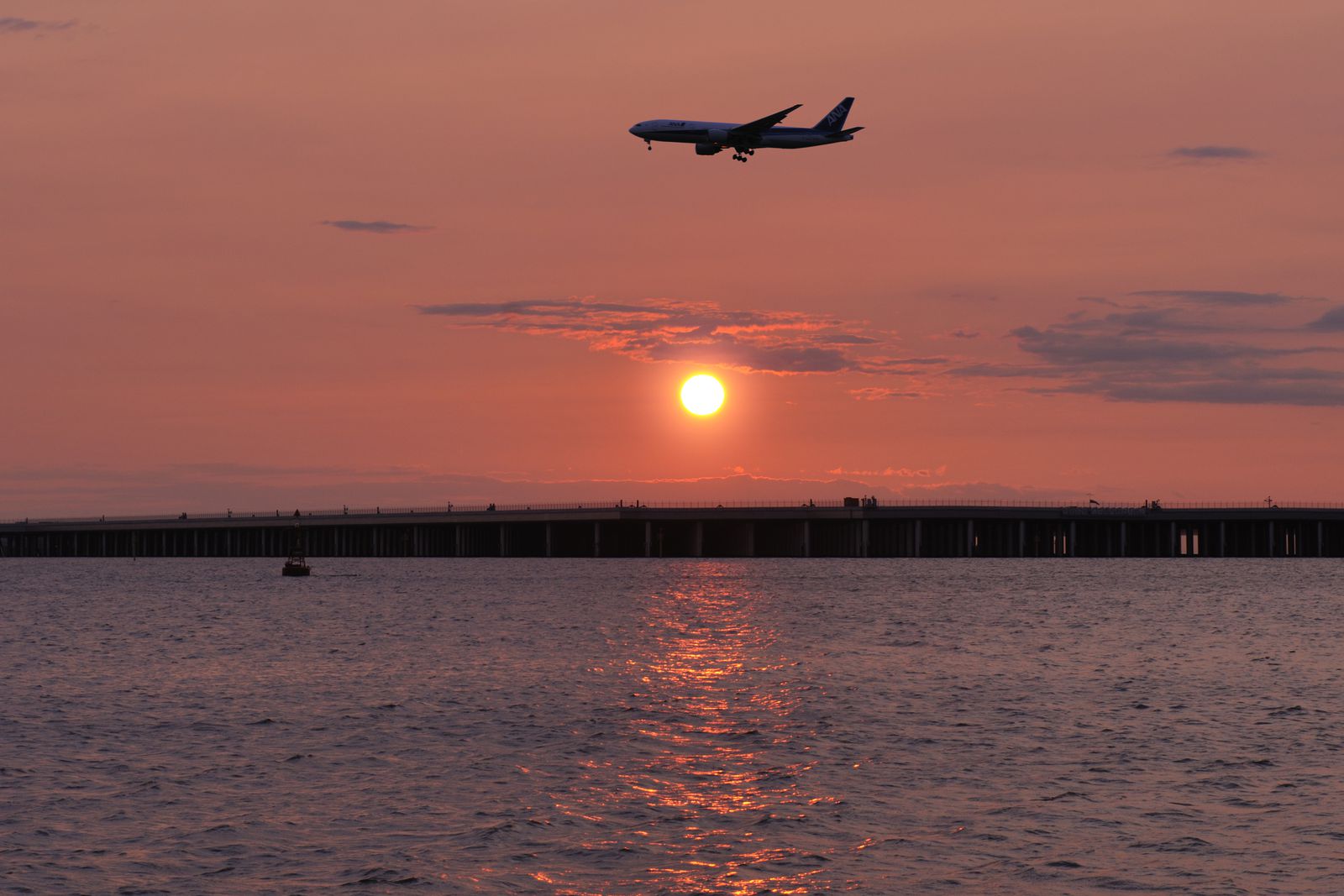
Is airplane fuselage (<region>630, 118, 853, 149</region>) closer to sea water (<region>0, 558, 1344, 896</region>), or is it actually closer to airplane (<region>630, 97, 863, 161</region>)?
airplane (<region>630, 97, 863, 161</region>)

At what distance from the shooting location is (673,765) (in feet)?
164

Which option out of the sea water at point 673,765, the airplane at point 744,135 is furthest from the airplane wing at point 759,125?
the sea water at point 673,765

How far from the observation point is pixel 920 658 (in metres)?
88.6

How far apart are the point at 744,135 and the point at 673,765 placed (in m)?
119

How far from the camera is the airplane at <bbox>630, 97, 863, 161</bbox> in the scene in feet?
528

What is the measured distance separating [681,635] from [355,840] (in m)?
69.5

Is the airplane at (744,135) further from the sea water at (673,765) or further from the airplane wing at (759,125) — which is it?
the sea water at (673,765)

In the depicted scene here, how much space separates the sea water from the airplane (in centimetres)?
7163

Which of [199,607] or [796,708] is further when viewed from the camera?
[199,607]

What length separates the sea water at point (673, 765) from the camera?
35.9 meters

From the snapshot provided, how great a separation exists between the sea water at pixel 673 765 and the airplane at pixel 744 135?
71.6m

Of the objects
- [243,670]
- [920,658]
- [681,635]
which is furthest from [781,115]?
[243,670]

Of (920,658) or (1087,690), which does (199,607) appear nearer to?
(920,658)

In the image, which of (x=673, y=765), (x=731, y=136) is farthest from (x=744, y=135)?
(x=673, y=765)
